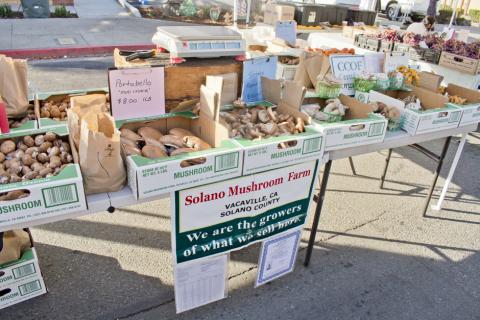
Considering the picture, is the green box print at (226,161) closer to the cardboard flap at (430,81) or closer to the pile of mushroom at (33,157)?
the pile of mushroom at (33,157)

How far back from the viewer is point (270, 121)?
2.41 meters

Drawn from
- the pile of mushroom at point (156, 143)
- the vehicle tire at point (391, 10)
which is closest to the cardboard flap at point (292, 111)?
the pile of mushroom at point (156, 143)

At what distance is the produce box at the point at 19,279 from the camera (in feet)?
7.45

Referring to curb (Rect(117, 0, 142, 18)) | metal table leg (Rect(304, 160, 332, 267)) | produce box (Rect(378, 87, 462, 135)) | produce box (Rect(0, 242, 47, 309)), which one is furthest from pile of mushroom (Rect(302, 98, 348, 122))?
curb (Rect(117, 0, 142, 18))

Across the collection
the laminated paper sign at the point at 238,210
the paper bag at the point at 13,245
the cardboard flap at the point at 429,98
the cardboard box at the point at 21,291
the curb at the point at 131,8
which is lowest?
the cardboard box at the point at 21,291

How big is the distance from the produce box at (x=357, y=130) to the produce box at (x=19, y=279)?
6.52ft

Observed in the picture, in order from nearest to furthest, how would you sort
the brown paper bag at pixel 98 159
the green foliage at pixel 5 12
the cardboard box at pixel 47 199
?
the cardboard box at pixel 47 199
the brown paper bag at pixel 98 159
the green foliage at pixel 5 12

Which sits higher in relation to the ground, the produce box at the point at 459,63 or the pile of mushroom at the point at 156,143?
the produce box at the point at 459,63

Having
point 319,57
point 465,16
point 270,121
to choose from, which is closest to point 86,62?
point 319,57

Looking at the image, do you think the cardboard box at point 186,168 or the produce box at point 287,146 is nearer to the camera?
the cardboard box at point 186,168

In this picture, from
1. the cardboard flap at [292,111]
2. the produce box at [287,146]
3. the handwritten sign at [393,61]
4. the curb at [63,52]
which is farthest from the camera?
the curb at [63,52]

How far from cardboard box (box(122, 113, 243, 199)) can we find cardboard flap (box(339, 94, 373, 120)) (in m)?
1.11

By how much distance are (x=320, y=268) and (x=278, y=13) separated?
803cm

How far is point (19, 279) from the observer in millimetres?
2346
